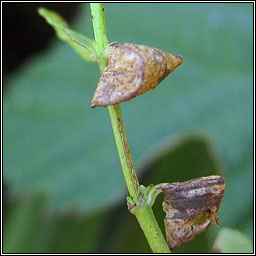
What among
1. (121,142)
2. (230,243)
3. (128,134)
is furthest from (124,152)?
(128,134)

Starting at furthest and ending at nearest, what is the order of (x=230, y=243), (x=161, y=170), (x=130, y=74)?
(x=161, y=170), (x=230, y=243), (x=130, y=74)

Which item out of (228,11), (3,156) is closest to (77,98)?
(3,156)

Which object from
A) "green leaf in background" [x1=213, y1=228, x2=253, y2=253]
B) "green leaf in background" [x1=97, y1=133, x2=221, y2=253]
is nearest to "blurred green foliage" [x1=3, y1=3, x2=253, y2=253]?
"green leaf in background" [x1=97, y1=133, x2=221, y2=253]

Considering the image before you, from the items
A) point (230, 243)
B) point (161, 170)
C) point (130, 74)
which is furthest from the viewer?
point (161, 170)

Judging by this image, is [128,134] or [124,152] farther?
[128,134]

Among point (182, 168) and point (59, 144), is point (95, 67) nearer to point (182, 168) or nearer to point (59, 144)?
point (59, 144)

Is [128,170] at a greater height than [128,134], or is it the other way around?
[128,170]

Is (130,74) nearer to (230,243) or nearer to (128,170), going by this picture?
(128,170)
